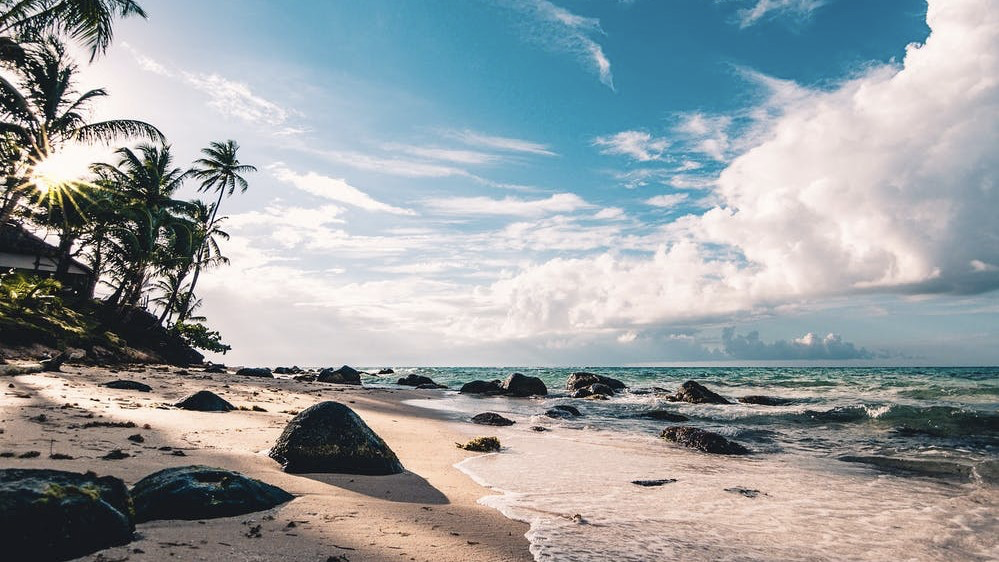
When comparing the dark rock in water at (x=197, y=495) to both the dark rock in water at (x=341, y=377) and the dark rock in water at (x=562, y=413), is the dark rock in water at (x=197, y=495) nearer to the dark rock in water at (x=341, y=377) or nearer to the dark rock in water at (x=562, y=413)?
the dark rock in water at (x=562, y=413)

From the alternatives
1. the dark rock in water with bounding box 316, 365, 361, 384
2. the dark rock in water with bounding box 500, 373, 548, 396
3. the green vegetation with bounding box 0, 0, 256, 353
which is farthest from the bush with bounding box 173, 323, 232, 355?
the dark rock in water with bounding box 500, 373, 548, 396

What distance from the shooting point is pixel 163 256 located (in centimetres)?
3144

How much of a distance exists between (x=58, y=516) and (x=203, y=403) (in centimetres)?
781

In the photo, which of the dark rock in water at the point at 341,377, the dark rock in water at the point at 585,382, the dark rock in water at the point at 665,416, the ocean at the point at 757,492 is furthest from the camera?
the dark rock in water at the point at 341,377

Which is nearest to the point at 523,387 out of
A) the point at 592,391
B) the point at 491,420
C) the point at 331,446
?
the point at 592,391

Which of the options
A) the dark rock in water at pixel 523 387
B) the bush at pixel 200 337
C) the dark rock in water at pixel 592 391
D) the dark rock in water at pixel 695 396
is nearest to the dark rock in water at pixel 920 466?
the dark rock in water at pixel 695 396

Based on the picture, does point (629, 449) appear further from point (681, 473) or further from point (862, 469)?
point (862, 469)

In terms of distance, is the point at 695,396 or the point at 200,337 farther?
the point at 200,337

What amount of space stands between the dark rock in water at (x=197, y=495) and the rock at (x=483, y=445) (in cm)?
546

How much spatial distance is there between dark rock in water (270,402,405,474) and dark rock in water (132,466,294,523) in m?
1.58

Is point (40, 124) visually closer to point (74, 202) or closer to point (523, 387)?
point (74, 202)

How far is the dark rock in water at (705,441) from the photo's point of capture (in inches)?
406

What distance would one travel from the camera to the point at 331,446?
606 centimetres

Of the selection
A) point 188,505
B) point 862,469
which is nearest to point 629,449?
point 862,469
